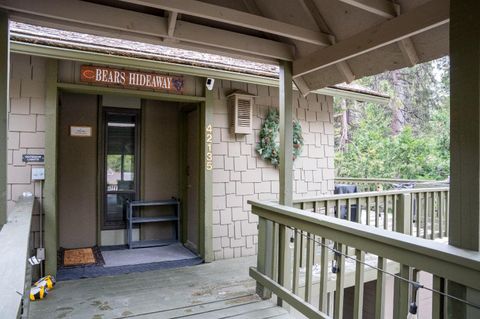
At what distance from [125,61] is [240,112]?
1.62m

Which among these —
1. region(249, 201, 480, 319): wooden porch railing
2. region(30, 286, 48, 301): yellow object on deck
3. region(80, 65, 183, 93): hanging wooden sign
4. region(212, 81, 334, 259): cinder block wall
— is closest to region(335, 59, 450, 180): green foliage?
region(212, 81, 334, 259): cinder block wall

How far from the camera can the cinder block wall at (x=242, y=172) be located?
15.6 feet

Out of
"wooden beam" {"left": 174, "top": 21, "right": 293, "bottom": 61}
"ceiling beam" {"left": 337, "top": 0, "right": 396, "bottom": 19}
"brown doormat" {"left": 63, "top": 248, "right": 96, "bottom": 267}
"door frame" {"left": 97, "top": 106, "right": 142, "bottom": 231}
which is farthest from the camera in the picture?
"door frame" {"left": 97, "top": 106, "right": 142, "bottom": 231}

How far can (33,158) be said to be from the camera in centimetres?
381

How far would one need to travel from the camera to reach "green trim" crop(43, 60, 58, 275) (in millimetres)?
3812

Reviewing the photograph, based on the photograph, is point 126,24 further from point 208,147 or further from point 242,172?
point 242,172

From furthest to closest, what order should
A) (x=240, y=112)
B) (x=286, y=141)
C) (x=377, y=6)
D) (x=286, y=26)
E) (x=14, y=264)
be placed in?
(x=240, y=112) < (x=286, y=141) < (x=286, y=26) < (x=377, y=6) < (x=14, y=264)

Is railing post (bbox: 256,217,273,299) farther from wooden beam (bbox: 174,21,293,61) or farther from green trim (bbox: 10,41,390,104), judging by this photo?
green trim (bbox: 10,41,390,104)

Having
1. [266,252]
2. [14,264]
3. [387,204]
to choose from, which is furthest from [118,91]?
[387,204]

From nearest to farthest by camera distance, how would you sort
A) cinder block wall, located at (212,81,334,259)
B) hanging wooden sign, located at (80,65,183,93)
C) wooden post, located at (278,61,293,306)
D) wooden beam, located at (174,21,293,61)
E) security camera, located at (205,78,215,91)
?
wooden beam, located at (174,21,293,61) < wooden post, located at (278,61,293,306) < hanging wooden sign, located at (80,65,183,93) < security camera, located at (205,78,215,91) < cinder block wall, located at (212,81,334,259)

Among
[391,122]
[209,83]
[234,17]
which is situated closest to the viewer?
[234,17]

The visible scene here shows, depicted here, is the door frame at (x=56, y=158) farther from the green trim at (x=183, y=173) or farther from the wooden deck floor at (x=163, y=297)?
the green trim at (x=183, y=173)

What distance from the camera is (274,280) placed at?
314 centimetres

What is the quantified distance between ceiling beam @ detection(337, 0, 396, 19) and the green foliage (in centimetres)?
1123
